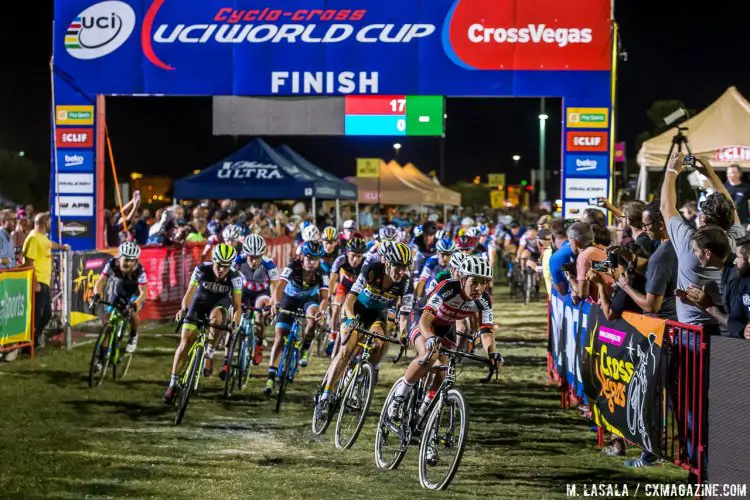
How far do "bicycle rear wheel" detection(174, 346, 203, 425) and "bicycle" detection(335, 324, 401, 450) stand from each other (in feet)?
6.01

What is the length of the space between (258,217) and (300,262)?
12.1 meters

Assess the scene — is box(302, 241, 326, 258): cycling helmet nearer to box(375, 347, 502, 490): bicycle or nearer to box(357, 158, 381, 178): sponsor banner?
box(375, 347, 502, 490): bicycle

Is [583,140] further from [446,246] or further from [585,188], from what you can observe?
[446,246]

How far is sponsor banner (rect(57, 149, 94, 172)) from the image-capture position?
62.6 feet

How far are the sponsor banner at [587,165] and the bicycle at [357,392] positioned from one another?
9.33 metres

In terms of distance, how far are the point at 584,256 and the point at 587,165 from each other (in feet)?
26.7

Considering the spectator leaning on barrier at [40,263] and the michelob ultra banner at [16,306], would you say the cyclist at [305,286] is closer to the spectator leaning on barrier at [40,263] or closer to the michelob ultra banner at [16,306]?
the michelob ultra banner at [16,306]

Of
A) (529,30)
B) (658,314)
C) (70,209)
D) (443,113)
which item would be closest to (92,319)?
(70,209)

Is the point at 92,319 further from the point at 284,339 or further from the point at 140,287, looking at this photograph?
the point at 284,339

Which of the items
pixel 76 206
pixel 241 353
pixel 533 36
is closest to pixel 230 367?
pixel 241 353

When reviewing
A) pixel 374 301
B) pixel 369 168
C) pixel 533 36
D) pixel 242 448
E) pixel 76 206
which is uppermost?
pixel 533 36

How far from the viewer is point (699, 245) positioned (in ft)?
24.5

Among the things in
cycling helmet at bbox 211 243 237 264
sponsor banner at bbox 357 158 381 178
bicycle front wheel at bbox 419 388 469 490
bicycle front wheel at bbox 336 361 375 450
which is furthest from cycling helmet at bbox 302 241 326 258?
sponsor banner at bbox 357 158 381 178

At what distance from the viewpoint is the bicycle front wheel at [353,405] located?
9.38m
